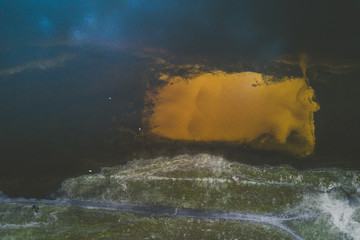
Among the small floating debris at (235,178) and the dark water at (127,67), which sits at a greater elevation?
the dark water at (127,67)

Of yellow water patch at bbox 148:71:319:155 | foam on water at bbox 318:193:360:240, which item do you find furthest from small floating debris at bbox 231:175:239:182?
foam on water at bbox 318:193:360:240

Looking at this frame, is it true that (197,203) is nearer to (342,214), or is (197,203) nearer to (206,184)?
(206,184)

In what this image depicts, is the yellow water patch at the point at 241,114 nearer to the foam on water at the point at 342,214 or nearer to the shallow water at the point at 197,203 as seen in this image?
the shallow water at the point at 197,203

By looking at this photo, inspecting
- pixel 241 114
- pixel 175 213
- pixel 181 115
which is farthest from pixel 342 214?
pixel 181 115

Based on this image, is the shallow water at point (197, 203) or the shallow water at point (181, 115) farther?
the shallow water at point (181, 115)

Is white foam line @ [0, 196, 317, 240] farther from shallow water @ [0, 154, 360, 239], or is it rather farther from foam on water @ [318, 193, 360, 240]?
foam on water @ [318, 193, 360, 240]

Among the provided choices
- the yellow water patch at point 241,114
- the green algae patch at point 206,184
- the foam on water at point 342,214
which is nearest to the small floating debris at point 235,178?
the green algae patch at point 206,184

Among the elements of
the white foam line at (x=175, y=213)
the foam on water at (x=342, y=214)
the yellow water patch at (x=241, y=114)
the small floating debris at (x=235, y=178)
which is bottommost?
the white foam line at (x=175, y=213)

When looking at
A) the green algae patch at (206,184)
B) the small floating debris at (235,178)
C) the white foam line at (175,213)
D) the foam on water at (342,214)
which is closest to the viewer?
the foam on water at (342,214)

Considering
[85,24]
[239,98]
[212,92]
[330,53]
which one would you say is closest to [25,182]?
[85,24]
